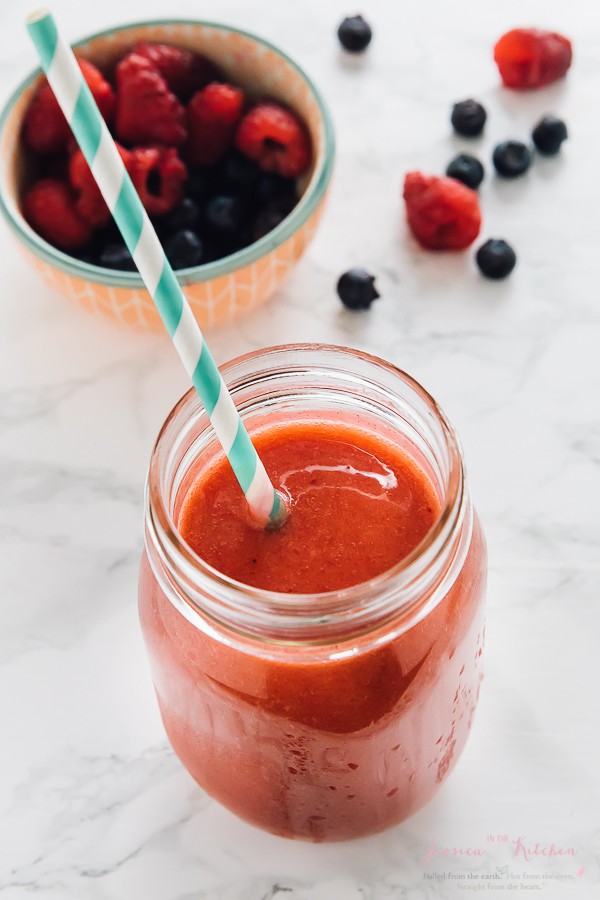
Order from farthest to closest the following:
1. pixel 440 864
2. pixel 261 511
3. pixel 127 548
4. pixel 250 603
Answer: pixel 127 548, pixel 440 864, pixel 261 511, pixel 250 603

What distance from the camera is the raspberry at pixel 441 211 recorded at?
1263mm

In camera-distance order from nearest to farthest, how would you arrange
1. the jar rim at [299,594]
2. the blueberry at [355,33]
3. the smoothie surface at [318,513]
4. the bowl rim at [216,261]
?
the jar rim at [299,594]
the smoothie surface at [318,513]
the bowl rim at [216,261]
the blueberry at [355,33]

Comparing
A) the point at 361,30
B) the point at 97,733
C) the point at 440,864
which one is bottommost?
the point at 440,864

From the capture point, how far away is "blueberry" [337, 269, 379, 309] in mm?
1226

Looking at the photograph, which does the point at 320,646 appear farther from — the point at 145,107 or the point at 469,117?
the point at 469,117

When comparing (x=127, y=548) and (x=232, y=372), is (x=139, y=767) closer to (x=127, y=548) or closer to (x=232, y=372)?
(x=127, y=548)

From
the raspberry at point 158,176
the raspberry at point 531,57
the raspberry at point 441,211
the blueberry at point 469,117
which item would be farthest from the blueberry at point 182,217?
the raspberry at point 531,57

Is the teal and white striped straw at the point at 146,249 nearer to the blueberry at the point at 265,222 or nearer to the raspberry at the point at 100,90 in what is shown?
the blueberry at the point at 265,222

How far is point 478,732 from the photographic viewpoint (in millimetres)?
975

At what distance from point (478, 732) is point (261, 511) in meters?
0.34

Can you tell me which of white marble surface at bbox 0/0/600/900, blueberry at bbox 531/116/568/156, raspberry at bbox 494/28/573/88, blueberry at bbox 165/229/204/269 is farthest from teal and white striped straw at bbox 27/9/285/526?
raspberry at bbox 494/28/573/88

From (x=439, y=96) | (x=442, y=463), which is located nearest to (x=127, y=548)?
(x=442, y=463)

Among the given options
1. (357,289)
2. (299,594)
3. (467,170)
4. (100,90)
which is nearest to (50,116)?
(100,90)

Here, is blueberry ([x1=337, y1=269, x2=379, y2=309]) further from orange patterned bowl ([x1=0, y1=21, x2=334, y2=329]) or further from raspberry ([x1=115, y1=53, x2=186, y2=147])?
raspberry ([x1=115, y1=53, x2=186, y2=147])
